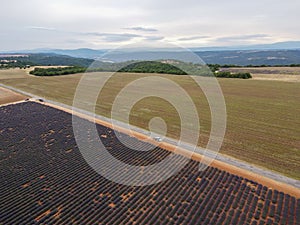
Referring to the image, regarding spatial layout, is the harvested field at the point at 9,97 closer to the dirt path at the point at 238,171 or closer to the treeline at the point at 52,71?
the dirt path at the point at 238,171

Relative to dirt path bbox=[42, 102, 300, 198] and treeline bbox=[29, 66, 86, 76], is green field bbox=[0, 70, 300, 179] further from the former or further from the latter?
treeline bbox=[29, 66, 86, 76]

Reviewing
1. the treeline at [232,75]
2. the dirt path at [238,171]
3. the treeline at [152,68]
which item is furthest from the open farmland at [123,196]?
the treeline at [152,68]

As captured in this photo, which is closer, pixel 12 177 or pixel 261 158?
pixel 12 177

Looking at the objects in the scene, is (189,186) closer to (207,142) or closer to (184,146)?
(184,146)

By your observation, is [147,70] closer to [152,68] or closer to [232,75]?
[152,68]

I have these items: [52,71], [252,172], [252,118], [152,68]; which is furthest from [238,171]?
[52,71]

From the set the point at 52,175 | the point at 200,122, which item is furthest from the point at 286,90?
the point at 52,175
